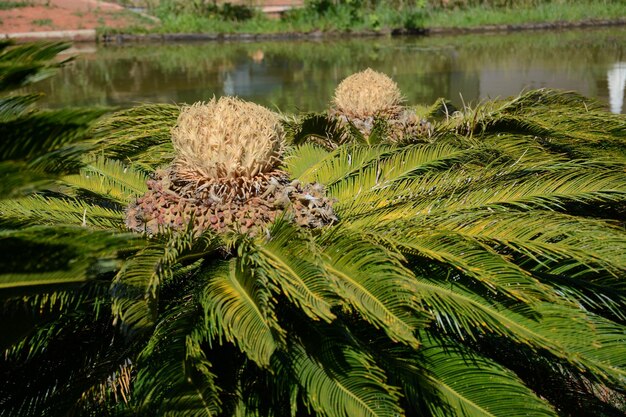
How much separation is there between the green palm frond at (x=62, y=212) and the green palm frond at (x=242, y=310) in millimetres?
636

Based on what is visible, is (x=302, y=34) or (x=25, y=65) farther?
(x=302, y=34)

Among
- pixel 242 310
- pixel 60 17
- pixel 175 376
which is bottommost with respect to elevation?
pixel 175 376

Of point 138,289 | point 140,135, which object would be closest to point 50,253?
point 138,289

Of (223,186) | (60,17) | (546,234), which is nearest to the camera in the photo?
(546,234)

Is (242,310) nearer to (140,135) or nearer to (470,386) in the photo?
(470,386)

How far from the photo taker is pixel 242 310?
2045 millimetres

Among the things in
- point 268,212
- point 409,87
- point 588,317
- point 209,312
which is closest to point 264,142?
point 268,212

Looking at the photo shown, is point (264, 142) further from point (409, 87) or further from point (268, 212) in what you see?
point (409, 87)

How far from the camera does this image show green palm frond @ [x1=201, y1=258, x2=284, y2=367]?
188cm

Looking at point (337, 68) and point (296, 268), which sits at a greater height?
point (296, 268)

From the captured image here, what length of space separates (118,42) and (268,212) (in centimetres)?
2090

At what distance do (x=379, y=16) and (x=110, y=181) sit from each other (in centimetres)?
2242

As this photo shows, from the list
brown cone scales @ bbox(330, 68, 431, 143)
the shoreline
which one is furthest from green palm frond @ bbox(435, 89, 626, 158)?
the shoreline

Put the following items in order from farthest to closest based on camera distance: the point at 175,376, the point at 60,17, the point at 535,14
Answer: the point at 60,17 → the point at 535,14 → the point at 175,376
